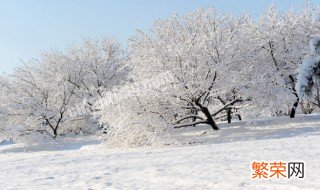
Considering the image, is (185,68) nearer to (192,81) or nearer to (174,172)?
(192,81)

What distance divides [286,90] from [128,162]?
14.7 m

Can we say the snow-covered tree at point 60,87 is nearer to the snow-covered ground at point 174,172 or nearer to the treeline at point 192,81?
the treeline at point 192,81

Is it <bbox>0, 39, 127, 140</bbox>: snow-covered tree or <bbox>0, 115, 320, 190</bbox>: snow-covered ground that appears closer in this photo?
<bbox>0, 115, 320, 190</bbox>: snow-covered ground

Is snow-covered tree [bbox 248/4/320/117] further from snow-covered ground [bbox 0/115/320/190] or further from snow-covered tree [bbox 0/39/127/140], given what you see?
snow-covered tree [bbox 0/39/127/140]

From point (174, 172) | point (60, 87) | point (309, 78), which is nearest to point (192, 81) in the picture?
point (309, 78)

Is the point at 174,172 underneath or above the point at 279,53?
underneath

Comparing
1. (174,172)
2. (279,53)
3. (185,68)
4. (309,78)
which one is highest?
(279,53)

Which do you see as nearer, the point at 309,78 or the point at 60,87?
the point at 309,78

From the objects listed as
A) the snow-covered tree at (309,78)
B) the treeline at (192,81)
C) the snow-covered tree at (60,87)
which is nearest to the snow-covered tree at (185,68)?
the treeline at (192,81)

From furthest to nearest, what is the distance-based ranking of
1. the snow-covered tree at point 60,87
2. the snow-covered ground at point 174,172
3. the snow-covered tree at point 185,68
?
the snow-covered tree at point 60,87 < the snow-covered tree at point 185,68 < the snow-covered ground at point 174,172

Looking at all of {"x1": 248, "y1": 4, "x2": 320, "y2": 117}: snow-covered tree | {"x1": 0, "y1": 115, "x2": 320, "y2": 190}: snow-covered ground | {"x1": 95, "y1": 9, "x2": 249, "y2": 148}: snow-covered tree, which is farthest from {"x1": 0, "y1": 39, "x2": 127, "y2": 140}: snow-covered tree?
{"x1": 0, "y1": 115, "x2": 320, "y2": 190}: snow-covered ground

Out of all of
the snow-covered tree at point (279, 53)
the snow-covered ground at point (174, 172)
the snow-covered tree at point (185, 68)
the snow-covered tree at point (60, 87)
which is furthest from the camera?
the snow-covered tree at point (60, 87)

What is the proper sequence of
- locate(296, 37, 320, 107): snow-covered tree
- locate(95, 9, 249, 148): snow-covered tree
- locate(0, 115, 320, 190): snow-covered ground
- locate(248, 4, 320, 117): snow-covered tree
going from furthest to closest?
locate(248, 4, 320, 117): snow-covered tree, locate(95, 9, 249, 148): snow-covered tree, locate(296, 37, 320, 107): snow-covered tree, locate(0, 115, 320, 190): snow-covered ground

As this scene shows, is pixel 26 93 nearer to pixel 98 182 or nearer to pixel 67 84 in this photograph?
pixel 67 84
